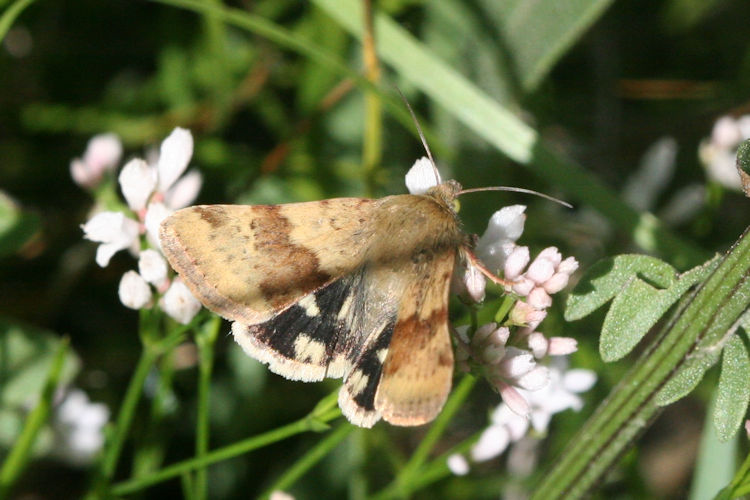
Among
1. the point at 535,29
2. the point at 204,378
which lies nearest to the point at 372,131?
the point at 535,29

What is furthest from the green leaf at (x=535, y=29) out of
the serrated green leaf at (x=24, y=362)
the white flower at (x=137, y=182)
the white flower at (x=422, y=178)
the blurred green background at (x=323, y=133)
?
the serrated green leaf at (x=24, y=362)

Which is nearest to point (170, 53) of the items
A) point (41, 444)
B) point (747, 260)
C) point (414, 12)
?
point (414, 12)

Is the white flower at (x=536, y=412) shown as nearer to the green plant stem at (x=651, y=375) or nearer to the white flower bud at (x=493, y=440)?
the white flower bud at (x=493, y=440)

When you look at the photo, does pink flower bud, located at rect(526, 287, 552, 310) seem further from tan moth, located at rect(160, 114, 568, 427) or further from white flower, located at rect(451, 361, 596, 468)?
white flower, located at rect(451, 361, 596, 468)

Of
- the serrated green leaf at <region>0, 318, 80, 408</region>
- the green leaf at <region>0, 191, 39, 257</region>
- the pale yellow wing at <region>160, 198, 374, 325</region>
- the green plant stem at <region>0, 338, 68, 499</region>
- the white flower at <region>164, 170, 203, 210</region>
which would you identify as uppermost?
the pale yellow wing at <region>160, 198, 374, 325</region>

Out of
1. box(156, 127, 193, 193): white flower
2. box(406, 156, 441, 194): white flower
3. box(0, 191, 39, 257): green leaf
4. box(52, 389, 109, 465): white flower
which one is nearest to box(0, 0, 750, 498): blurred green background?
box(52, 389, 109, 465): white flower

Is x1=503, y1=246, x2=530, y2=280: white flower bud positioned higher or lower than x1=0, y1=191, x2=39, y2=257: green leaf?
higher
